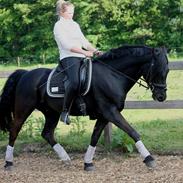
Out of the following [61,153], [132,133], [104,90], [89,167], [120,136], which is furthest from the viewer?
[120,136]

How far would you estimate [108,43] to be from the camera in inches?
1719

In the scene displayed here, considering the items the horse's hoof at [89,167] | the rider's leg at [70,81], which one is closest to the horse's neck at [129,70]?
the rider's leg at [70,81]

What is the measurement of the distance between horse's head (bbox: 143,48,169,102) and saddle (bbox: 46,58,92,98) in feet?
2.96

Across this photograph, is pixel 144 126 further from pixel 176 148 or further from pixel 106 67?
pixel 106 67

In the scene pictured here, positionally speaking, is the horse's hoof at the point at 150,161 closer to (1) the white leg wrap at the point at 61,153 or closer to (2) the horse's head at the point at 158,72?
(2) the horse's head at the point at 158,72

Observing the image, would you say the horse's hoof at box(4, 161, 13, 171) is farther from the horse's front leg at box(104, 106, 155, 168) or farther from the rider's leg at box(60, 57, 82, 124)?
the horse's front leg at box(104, 106, 155, 168)

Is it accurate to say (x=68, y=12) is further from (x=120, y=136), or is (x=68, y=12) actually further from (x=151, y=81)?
(x=120, y=136)

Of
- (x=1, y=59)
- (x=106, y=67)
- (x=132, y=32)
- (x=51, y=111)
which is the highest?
(x=106, y=67)

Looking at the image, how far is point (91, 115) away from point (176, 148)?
181 centimetres

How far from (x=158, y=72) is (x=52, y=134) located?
222cm

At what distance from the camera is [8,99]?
8078 mm

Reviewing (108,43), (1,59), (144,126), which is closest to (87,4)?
(108,43)

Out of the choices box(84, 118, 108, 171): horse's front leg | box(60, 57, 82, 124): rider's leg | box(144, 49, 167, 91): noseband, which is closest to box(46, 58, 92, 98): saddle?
box(60, 57, 82, 124): rider's leg

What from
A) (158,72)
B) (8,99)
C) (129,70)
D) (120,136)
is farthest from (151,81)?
(8,99)
